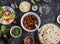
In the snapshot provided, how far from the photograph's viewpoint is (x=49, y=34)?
1940 mm

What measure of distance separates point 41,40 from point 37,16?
6.8 inches

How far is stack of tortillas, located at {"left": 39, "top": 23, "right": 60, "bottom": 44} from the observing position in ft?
6.35

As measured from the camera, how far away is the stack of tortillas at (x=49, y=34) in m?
1.94

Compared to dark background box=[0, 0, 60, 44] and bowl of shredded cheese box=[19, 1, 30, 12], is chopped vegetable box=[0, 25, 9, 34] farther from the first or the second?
bowl of shredded cheese box=[19, 1, 30, 12]

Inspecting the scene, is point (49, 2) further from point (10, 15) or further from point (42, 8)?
point (10, 15)

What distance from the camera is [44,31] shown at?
1.96 m

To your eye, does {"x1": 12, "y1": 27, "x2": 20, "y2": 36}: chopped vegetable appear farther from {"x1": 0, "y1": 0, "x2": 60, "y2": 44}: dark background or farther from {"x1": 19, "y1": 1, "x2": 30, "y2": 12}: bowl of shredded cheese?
{"x1": 19, "y1": 1, "x2": 30, "y2": 12}: bowl of shredded cheese

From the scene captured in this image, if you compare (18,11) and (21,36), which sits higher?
(18,11)

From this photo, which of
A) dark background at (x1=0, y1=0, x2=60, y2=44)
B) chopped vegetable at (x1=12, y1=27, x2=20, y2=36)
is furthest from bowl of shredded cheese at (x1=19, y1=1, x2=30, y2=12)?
chopped vegetable at (x1=12, y1=27, x2=20, y2=36)

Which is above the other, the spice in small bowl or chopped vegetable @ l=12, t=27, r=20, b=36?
the spice in small bowl

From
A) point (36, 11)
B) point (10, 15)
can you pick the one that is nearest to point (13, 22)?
point (10, 15)

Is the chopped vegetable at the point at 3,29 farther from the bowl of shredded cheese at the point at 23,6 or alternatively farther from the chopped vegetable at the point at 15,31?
the bowl of shredded cheese at the point at 23,6

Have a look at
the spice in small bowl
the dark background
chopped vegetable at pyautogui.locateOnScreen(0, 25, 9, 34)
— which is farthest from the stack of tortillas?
chopped vegetable at pyautogui.locateOnScreen(0, 25, 9, 34)

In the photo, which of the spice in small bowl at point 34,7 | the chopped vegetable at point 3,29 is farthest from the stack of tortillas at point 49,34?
the chopped vegetable at point 3,29
